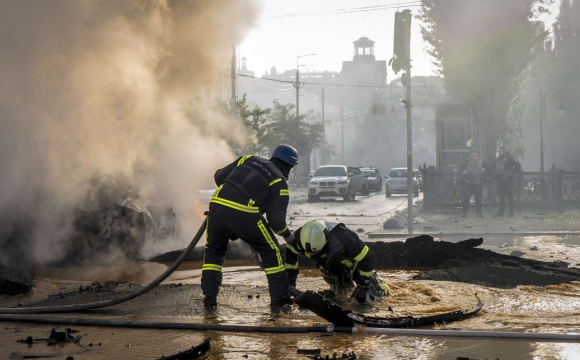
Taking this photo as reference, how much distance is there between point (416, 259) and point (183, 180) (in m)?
7.38

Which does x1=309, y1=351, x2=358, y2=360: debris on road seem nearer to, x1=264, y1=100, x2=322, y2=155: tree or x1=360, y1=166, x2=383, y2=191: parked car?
x1=360, y1=166, x2=383, y2=191: parked car

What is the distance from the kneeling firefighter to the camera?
766 cm

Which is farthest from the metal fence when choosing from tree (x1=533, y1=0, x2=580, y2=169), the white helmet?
tree (x1=533, y1=0, x2=580, y2=169)

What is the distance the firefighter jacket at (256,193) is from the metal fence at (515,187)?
58.0 ft

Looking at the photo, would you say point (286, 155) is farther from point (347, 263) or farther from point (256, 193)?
point (347, 263)

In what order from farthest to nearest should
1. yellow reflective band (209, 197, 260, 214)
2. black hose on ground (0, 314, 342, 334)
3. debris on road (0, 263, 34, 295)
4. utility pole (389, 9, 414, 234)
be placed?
1. utility pole (389, 9, 414, 234)
2. debris on road (0, 263, 34, 295)
3. yellow reflective band (209, 197, 260, 214)
4. black hose on ground (0, 314, 342, 334)

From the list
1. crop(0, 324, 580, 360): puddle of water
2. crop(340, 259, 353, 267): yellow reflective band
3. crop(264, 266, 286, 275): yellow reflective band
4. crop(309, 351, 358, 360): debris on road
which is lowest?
crop(0, 324, 580, 360): puddle of water

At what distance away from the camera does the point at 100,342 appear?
6262 millimetres

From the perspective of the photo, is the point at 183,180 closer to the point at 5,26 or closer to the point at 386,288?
the point at 5,26

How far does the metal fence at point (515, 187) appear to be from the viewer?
24.9 m

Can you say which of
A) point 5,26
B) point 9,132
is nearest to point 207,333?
point 9,132

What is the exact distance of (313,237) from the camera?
7629mm

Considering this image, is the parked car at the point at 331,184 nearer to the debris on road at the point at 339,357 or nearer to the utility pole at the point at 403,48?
the utility pole at the point at 403,48

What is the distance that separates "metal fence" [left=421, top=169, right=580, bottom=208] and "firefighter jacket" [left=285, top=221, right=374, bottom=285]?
17120 mm
